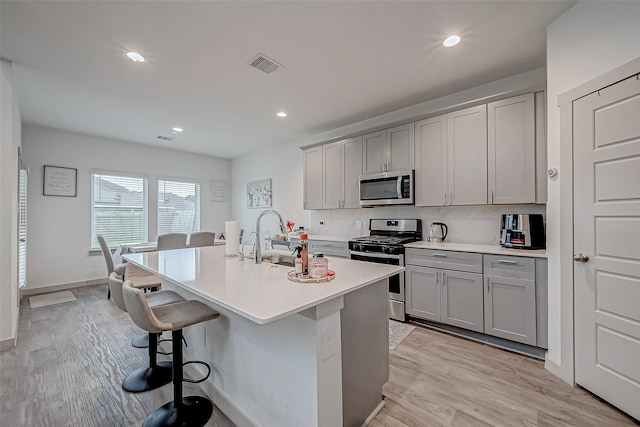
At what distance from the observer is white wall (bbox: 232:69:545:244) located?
2885mm

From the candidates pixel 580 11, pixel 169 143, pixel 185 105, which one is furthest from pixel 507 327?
pixel 169 143

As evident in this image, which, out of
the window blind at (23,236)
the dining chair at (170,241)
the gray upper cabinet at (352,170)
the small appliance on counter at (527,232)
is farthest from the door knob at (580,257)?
the window blind at (23,236)

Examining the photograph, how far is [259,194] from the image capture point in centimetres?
599

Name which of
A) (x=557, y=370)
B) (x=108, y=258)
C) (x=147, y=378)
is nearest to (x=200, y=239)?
(x=108, y=258)

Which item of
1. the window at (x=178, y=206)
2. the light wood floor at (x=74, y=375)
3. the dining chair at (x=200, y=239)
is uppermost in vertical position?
the window at (x=178, y=206)

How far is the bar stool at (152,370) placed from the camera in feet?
5.88

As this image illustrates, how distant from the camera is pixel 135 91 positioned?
3111 mm

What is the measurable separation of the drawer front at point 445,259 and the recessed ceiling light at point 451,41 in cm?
191

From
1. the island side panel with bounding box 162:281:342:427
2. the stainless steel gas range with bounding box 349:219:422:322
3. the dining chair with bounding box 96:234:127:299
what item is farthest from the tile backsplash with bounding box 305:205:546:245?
the dining chair with bounding box 96:234:127:299

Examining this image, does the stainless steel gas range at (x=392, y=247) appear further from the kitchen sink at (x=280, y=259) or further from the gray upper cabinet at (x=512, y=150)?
the kitchen sink at (x=280, y=259)

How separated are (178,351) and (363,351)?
1.13 metres

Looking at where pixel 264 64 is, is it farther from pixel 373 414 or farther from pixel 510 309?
pixel 510 309

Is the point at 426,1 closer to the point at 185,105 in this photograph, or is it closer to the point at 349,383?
the point at 349,383

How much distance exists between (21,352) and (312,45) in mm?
3880
